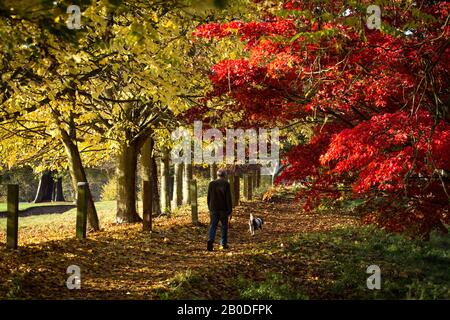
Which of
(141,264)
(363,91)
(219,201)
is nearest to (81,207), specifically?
(141,264)

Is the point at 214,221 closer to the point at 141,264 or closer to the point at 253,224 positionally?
the point at 141,264

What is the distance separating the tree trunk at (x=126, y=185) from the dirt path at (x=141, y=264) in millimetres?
1641

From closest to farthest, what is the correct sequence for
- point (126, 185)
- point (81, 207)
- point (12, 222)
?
1. point (12, 222)
2. point (81, 207)
3. point (126, 185)

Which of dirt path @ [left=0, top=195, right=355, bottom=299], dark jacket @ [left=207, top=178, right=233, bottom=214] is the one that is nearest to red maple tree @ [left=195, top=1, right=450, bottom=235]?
dark jacket @ [left=207, top=178, right=233, bottom=214]

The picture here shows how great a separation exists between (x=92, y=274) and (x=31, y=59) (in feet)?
12.4

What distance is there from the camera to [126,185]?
1454cm

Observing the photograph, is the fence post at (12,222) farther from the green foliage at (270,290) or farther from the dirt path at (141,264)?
the green foliage at (270,290)

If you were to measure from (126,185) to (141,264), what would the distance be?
6.07m

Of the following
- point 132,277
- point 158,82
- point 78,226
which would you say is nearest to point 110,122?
point 78,226

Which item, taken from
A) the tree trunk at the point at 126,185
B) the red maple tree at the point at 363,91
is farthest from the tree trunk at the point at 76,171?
the red maple tree at the point at 363,91

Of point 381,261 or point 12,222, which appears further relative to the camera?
point 381,261

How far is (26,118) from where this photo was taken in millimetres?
12859

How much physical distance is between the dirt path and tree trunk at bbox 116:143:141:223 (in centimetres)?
164
